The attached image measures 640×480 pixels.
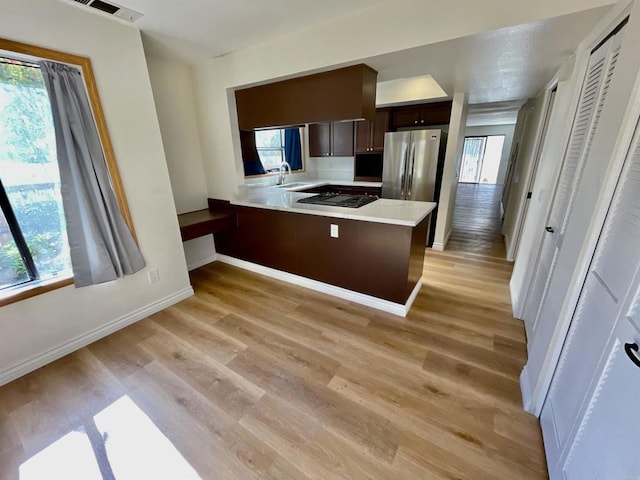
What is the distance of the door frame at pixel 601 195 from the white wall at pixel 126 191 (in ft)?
9.61

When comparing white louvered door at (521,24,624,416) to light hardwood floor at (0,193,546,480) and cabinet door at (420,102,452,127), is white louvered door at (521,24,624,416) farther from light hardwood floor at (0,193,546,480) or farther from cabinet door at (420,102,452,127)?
cabinet door at (420,102,452,127)

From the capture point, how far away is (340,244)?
2.49 meters

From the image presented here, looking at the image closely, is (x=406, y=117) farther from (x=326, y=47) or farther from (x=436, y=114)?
(x=326, y=47)

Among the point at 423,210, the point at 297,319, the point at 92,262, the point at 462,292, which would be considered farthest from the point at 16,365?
the point at 462,292

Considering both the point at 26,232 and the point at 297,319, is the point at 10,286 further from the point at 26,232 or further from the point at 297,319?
the point at 297,319

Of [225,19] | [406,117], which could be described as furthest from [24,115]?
[406,117]

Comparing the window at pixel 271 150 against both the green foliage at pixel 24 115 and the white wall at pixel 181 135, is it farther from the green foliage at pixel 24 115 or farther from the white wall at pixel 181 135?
the green foliage at pixel 24 115

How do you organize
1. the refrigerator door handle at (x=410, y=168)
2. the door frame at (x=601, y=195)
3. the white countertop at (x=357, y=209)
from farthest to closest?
1. the refrigerator door handle at (x=410, y=168)
2. the white countertop at (x=357, y=209)
3. the door frame at (x=601, y=195)

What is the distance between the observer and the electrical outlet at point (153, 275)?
2.39m

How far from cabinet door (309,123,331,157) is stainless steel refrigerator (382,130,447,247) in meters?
1.30

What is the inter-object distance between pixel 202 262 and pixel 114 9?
2566mm

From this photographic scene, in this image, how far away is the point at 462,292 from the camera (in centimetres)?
271

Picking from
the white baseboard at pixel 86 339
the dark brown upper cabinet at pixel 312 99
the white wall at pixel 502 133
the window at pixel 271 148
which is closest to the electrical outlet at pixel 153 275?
the white baseboard at pixel 86 339

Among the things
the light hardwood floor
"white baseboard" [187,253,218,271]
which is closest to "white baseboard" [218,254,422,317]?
the light hardwood floor
